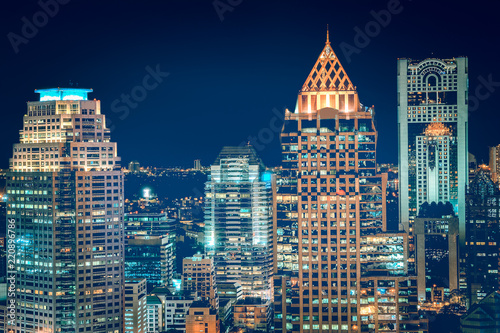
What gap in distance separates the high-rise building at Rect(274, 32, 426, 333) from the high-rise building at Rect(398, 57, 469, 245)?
60.8 feet

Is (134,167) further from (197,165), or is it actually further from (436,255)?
(436,255)

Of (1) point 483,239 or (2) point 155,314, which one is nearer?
(2) point 155,314

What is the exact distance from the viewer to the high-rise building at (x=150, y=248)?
158ft

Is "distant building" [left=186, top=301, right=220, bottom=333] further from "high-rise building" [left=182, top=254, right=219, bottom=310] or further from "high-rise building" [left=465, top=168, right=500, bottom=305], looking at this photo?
"high-rise building" [left=465, top=168, right=500, bottom=305]

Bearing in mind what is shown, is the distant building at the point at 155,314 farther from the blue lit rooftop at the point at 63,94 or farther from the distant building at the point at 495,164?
the distant building at the point at 495,164

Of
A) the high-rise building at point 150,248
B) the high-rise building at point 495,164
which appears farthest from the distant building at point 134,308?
the high-rise building at point 495,164

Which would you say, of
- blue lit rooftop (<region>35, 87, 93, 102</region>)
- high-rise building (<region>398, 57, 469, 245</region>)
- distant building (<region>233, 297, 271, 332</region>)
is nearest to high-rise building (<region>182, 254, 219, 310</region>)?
distant building (<region>233, 297, 271, 332</region>)

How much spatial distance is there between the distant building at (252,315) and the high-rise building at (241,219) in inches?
261

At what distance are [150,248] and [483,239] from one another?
1767 centimetres

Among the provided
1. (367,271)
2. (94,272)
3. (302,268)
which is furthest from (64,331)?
(367,271)

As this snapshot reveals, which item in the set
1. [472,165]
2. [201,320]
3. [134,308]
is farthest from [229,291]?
Result: [472,165]

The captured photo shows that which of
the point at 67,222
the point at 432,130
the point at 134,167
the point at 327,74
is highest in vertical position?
the point at 327,74

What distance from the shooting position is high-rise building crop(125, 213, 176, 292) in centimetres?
4822

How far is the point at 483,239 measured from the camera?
41.0 metres
